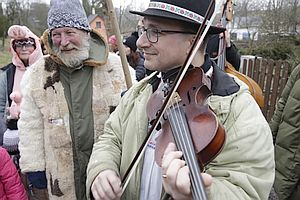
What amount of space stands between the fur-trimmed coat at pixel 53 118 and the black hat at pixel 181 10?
37.6 inches

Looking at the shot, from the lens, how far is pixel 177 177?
3.13 feet

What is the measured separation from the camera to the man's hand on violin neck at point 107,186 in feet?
4.09

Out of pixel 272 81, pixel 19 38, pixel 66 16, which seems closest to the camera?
pixel 66 16

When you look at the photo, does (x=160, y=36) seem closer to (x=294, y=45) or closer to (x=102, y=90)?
(x=102, y=90)

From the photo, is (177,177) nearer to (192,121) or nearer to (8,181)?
(192,121)

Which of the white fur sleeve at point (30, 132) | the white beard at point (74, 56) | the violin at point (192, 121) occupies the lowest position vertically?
the white fur sleeve at point (30, 132)

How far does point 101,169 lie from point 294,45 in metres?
14.3

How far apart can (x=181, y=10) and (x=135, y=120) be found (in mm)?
478

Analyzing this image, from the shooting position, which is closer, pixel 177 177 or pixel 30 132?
pixel 177 177

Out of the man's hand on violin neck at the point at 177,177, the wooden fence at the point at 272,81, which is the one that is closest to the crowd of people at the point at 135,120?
the man's hand on violin neck at the point at 177,177

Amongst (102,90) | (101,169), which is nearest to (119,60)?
(102,90)

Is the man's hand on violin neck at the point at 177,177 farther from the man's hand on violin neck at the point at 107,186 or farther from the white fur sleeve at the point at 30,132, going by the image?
the white fur sleeve at the point at 30,132

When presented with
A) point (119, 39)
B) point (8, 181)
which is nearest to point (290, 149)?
point (119, 39)

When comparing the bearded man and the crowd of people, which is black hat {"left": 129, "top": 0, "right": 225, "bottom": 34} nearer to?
the crowd of people
